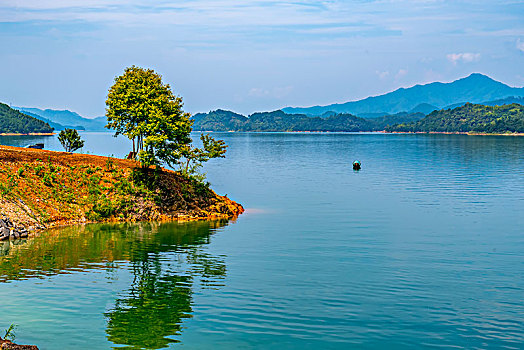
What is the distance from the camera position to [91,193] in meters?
70.9

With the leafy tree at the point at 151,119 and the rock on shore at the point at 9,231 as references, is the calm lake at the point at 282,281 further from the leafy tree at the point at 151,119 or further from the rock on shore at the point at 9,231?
the leafy tree at the point at 151,119

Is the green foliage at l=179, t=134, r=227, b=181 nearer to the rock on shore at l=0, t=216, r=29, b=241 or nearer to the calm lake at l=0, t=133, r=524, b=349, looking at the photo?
the calm lake at l=0, t=133, r=524, b=349

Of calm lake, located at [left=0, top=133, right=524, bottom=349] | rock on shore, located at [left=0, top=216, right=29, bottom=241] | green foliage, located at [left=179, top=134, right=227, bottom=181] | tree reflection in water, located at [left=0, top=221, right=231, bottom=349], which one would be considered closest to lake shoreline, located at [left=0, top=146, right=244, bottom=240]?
green foliage, located at [left=179, top=134, right=227, bottom=181]

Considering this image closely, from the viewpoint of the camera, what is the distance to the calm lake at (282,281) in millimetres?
31391

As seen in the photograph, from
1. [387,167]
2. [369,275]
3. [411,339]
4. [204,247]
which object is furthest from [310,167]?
[411,339]

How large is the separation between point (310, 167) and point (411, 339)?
128 metres

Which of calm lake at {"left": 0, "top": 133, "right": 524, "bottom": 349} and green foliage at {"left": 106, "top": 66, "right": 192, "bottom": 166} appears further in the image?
green foliage at {"left": 106, "top": 66, "right": 192, "bottom": 166}

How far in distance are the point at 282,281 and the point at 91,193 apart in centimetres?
3718

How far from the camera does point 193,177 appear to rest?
78812 mm

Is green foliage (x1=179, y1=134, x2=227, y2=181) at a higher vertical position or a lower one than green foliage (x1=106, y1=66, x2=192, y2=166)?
lower

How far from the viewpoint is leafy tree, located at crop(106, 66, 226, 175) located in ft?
246

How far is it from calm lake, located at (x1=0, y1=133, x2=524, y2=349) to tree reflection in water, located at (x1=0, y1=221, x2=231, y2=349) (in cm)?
16

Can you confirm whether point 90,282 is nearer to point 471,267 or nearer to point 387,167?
point 471,267

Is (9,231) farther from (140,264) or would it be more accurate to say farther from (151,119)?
(151,119)
